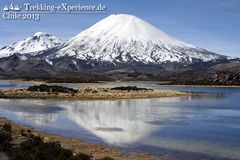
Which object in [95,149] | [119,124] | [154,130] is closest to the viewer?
[95,149]

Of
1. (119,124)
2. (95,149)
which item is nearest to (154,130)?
(119,124)

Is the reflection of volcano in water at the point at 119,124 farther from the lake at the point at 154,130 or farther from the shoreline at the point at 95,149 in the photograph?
the shoreline at the point at 95,149

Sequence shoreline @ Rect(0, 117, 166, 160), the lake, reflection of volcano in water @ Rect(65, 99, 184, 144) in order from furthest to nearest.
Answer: reflection of volcano in water @ Rect(65, 99, 184, 144), the lake, shoreline @ Rect(0, 117, 166, 160)

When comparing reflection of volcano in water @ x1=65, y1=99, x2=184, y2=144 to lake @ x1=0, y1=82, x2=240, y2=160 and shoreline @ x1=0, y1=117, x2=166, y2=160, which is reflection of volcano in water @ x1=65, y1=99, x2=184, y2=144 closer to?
lake @ x1=0, y1=82, x2=240, y2=160

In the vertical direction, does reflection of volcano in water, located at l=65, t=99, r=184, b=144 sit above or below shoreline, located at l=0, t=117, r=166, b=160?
above

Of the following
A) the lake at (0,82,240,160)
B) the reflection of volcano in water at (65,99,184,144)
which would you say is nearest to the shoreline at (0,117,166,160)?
the lake at (0,82,240,160)

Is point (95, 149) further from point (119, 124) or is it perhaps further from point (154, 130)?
point (119, 124)

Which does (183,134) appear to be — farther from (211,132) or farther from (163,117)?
(163,117)

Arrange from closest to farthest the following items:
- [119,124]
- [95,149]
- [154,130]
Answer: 1. [95,149]
2. [154,130]
3. [119,124]

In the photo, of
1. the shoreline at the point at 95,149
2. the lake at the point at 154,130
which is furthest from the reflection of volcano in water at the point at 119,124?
the shoreline at the point at 95,149

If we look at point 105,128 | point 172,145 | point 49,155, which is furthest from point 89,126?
point 49,155

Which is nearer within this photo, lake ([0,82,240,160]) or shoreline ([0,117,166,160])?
shoreline ([0,117,166,160])

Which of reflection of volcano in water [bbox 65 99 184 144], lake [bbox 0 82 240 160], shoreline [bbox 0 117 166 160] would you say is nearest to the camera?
shoreline [bbox 0 117 166 160]

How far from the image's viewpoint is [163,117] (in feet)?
111
